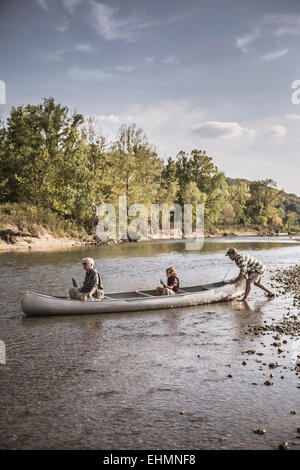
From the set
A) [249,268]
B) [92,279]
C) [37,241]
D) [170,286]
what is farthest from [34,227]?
[249,268]

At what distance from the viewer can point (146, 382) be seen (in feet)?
24.5

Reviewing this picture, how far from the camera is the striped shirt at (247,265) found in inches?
570

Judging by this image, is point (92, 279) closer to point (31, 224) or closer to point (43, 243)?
point (43, 243)

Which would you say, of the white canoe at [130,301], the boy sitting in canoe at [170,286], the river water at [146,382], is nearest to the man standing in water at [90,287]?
the white canoe at [130,301]

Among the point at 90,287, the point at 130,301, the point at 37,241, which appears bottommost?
the point at 130,301

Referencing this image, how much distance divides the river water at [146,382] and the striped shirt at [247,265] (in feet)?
5.27

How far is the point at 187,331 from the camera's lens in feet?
36.7

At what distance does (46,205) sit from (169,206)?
98.6ft

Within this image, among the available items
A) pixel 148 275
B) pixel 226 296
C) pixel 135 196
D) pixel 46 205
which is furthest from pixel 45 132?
pixel 226 296

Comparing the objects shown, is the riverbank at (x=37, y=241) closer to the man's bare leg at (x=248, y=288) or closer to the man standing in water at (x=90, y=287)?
the man standing in water at (x=90, y=287)

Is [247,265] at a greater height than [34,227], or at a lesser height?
lesser

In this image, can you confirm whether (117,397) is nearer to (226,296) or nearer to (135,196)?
(226,296)

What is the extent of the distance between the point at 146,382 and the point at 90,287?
5845 mm

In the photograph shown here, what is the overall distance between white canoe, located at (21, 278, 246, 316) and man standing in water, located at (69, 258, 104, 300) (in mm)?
284
